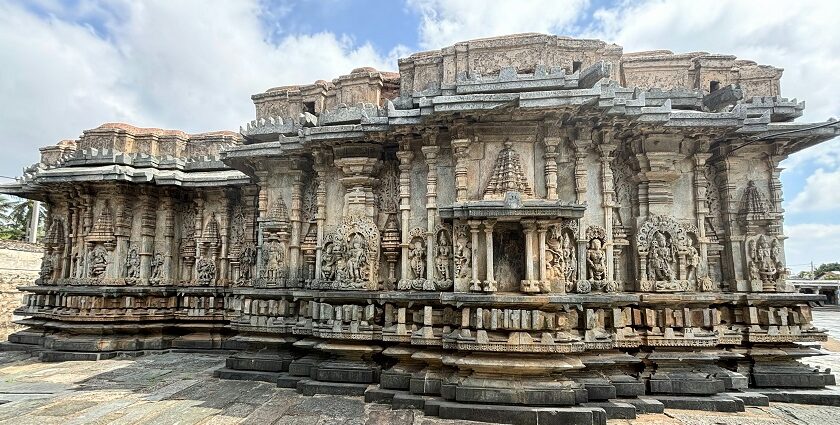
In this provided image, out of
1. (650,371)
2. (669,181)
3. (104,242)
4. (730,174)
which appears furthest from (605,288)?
(104,242)

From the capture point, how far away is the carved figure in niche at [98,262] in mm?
12016

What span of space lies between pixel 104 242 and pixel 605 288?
12471 millimetres

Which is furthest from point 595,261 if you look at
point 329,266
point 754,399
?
point 329,266

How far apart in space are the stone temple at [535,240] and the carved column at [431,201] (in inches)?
1.3

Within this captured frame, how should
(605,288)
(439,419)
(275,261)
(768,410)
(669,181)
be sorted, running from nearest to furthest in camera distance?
1. (439,419)
2. (768,410)
3. (605,288)
4. (669,181)
5. (275,261)

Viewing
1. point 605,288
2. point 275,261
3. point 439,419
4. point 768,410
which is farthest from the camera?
point 275,261

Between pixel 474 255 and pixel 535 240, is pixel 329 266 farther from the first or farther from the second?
pixel 535 240

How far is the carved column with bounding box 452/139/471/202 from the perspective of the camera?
7.48m

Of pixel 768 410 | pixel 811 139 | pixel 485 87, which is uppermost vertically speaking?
pixel 485 87

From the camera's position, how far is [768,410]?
6.96 meters

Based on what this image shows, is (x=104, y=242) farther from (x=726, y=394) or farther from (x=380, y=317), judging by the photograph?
(x=726, y=394)

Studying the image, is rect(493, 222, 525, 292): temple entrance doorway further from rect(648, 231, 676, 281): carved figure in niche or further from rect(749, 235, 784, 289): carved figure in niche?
rect(749, 235, 784, 289): carved figure in niche

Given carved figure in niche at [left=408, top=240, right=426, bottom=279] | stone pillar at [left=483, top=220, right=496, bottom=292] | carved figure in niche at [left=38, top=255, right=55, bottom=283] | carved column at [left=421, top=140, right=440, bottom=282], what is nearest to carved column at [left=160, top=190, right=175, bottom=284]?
carved figure in niche at [left=38, top=255, right=55, bottom=283]

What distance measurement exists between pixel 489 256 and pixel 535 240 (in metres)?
0.76
